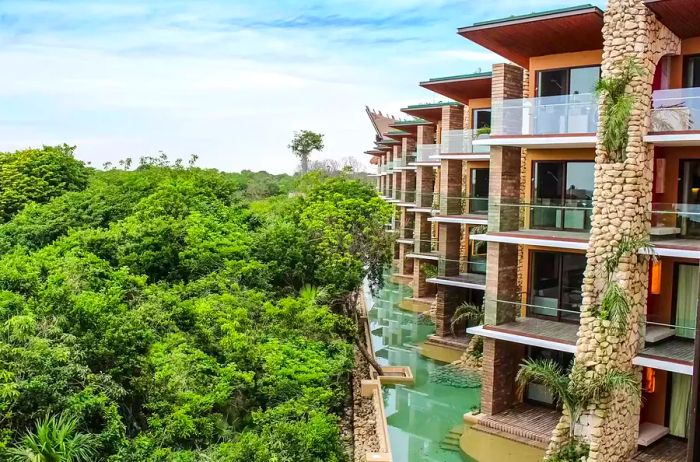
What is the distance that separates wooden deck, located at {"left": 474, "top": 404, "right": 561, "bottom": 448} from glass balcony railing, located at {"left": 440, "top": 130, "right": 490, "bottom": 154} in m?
9.12

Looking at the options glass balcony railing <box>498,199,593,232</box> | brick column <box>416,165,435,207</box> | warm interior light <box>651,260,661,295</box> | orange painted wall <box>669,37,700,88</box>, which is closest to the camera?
orange painted wall <box>669,37,700,88</box>

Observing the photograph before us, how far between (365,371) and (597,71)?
415 inches

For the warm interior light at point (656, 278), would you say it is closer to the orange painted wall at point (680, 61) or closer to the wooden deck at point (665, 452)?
the wooden deck at point (665, 452)

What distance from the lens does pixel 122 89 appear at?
23562 millimetres

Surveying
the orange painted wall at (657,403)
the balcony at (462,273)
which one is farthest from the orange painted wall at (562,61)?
the balcony at (462,273)

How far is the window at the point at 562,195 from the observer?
1486 cm

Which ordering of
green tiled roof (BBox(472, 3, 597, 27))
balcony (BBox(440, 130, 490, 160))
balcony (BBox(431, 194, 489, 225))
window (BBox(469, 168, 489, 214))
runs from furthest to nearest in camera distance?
1. window (BBox(469, 168, 489, 214))
2. balcony (BBox(431, 194, 489, 225))
3. balcony (BBox(440, 130, 490, 160))
4. green tiled roof (BBox(472, 3, 597, 27))

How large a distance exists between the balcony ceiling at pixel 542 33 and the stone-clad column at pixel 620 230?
101 cm

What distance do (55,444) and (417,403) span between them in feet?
35.1

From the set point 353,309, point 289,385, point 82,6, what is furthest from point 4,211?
point 289,385

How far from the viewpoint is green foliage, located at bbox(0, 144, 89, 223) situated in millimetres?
23250

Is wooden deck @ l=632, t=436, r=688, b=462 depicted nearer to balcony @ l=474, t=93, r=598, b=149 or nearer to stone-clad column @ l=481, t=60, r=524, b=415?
stone-clad column @ l=481, t=60, r=524, b=415

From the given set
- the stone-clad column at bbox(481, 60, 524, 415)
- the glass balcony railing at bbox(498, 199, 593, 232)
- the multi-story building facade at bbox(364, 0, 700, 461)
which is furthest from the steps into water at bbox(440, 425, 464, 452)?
the glass balcony railing at bbox(498, 199, 593, 232)

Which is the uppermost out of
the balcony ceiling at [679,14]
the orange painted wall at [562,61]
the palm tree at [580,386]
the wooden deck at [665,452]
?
the balcony ceiling at [679,14]
